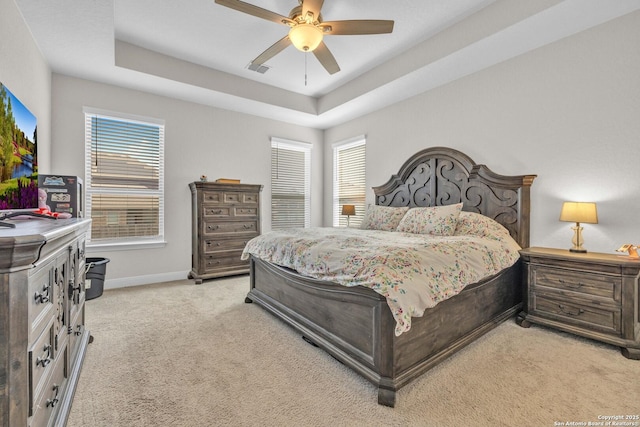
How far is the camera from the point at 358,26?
8.09ft

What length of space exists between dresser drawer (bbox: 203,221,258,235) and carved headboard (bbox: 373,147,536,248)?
6.95 feet

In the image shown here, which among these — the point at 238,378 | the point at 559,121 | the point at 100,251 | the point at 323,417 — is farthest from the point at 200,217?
the point at 559,121

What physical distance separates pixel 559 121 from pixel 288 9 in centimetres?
291

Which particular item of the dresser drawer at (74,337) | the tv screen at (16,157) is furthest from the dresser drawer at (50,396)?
the tv screen at (16,157)

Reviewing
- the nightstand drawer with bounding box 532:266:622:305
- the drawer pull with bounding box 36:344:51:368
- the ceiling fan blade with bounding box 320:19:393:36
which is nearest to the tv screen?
the drawer pull with bounding box 36:344:51:368

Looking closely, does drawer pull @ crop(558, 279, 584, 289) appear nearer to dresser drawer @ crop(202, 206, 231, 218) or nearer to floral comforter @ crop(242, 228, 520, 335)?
floral comforter @ crop(242, 228, 520, 335)

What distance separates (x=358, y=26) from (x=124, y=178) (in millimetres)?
3565

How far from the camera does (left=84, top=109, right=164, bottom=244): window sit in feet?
12.5

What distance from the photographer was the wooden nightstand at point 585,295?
2184 mm

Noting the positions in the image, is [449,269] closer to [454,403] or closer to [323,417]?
[454,403]

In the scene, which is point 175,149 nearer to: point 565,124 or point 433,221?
point 433,221

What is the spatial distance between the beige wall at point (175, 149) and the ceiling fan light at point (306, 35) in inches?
101

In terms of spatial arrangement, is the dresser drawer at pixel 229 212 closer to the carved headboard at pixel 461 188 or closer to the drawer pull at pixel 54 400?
the carved headboard at pixel 461 188

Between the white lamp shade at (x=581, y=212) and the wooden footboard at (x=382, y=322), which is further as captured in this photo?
the white lamp shade at (x=581, y=212)
